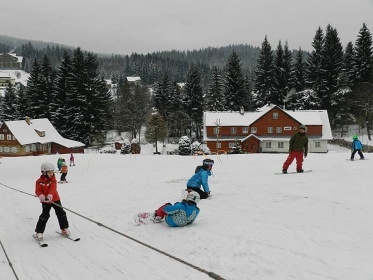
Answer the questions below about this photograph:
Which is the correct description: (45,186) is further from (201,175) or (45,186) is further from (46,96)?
(46,96)

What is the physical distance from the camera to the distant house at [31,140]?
54.8 m

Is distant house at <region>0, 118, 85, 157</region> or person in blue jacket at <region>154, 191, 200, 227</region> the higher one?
distant house at <region>0, 118, 85, 157</region>

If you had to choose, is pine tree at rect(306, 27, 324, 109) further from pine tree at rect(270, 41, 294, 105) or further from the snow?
the snow

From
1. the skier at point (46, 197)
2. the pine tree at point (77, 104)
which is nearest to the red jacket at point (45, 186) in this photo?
the skier at point (46, 197)

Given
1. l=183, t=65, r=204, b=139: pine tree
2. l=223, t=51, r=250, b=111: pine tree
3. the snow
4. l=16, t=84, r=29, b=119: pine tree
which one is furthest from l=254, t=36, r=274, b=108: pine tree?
the snow

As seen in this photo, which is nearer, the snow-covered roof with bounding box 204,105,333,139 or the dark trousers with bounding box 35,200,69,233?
the dark trousers with bounding box 35,200,69,233

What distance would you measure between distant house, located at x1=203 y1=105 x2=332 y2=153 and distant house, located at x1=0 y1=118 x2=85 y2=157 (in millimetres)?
21647

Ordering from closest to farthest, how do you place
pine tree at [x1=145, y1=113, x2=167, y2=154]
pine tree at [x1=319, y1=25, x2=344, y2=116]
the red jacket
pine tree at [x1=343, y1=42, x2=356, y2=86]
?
the red jacket, pine tree at [x1=145, y1=113, x2=167, y2=154], pine tree at [x1=319, y1=25, x2=344, y2=116], pine tree at [x1=343, y1=42, x2=356, y2=86]

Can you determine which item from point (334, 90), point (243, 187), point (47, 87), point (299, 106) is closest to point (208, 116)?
point (299, 106)

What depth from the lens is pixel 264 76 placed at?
7350cm

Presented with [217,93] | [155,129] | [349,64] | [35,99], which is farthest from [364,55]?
[35,99]

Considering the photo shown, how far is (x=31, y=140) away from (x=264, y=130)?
3700cm

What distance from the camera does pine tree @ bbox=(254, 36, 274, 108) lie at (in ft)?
239

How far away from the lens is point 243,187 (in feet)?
40.6
